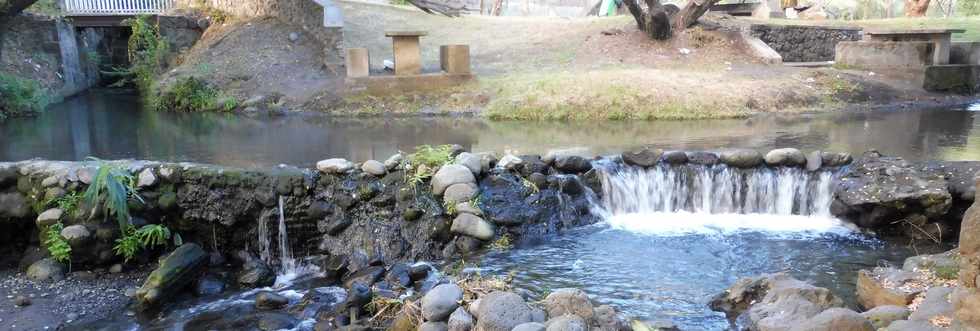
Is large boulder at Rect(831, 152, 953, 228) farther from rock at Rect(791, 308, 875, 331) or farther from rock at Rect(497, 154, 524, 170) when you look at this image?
rock at Rect(791, 308, 875, 331)

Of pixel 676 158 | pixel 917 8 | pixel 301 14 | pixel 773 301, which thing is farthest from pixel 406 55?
pixel 917 8

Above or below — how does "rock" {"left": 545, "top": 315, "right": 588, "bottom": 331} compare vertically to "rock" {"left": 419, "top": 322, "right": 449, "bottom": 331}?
above

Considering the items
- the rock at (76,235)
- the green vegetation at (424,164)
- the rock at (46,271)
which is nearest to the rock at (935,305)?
the green vegetation at (424,164)

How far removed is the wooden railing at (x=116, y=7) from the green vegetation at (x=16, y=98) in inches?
262

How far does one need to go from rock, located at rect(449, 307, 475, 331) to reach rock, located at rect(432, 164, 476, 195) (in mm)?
2493

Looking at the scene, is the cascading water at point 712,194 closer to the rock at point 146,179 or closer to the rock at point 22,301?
the rock at point 146,179

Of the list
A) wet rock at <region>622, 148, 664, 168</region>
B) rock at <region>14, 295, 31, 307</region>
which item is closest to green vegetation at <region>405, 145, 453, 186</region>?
wet rock at <region>622, 148, 664, 168</region>

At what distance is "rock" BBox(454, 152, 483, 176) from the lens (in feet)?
24.9

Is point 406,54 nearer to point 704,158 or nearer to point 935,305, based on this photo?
point 704,158

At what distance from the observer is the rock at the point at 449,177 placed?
7320mm

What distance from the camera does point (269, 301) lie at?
5.95 meters

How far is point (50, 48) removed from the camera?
17938 millimetres

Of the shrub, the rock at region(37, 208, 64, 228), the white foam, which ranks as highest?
the shrub

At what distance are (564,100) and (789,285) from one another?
876 cm
